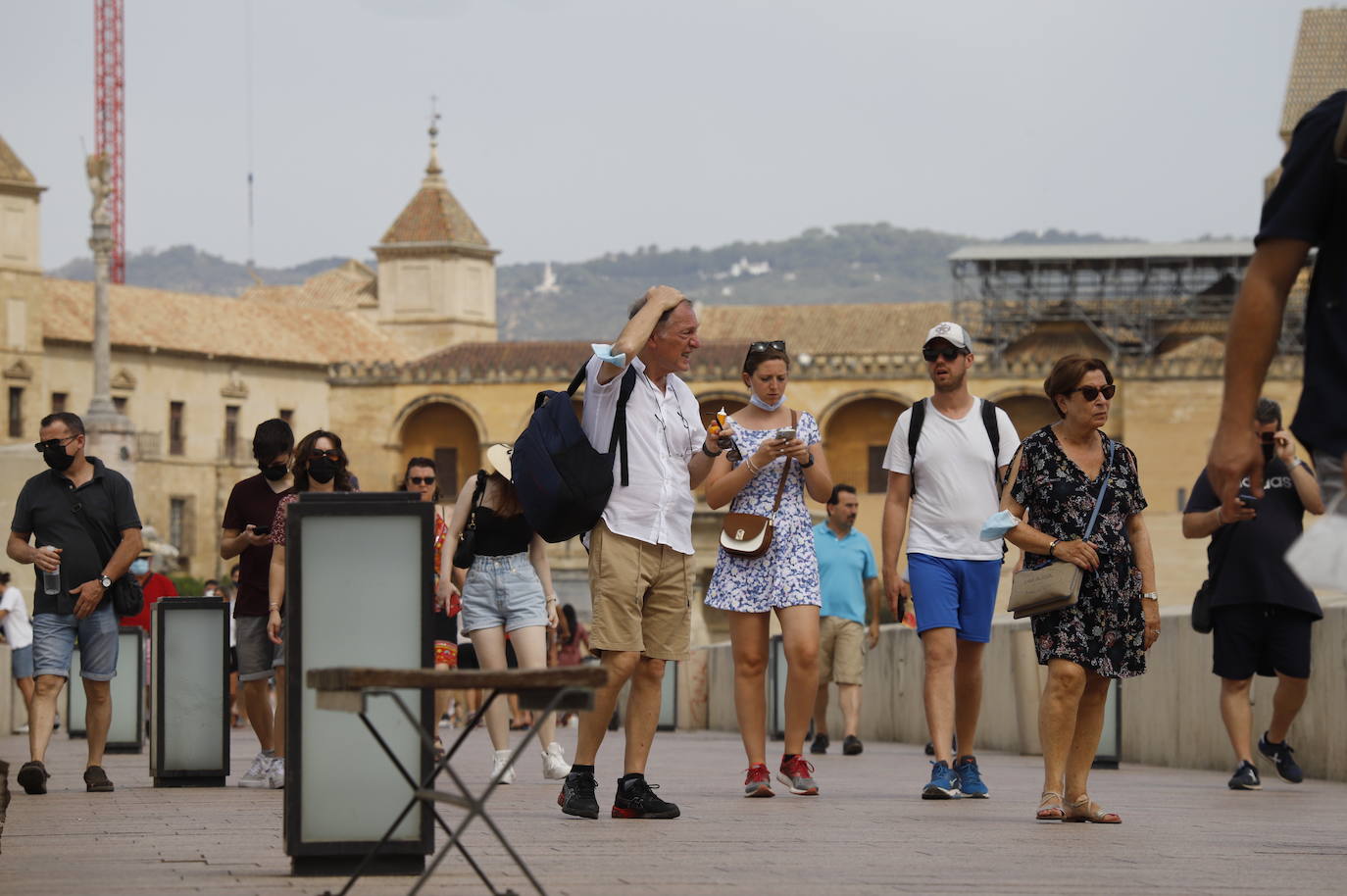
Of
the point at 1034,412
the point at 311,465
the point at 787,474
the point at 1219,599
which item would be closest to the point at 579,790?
the point at 787,474

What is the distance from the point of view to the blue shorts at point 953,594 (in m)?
8.84

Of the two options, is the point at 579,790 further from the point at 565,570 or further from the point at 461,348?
the point at 461,348

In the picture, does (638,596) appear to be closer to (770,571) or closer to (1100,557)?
(770,571)

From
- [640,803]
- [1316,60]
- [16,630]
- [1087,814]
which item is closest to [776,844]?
[640,803]

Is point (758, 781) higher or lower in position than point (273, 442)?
lower

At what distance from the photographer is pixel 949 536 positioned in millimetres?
8914

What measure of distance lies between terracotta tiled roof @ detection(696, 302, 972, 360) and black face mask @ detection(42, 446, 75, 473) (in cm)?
7514

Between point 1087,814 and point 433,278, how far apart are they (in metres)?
95.0

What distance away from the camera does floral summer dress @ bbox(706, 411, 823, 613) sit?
8.74 metres

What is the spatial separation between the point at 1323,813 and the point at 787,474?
233cm

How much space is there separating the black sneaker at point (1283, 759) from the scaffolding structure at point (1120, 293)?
70.5 m

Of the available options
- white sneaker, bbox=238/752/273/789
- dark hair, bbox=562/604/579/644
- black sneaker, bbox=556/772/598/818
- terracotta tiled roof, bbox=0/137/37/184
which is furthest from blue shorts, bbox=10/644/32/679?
terracotta tiled roof, bbox=0/137/37/184

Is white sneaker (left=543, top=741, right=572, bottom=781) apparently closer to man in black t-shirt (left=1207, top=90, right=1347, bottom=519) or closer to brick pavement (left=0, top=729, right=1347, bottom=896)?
brick pavement (left=0, top=729, right=1347, bottom=896)

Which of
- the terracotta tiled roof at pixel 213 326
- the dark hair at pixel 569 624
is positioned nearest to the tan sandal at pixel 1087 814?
the dark hair at pixel 569 624
